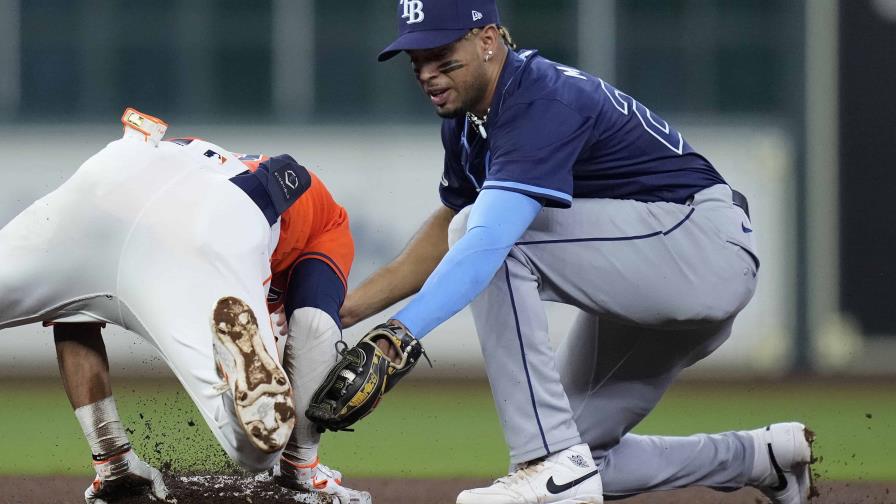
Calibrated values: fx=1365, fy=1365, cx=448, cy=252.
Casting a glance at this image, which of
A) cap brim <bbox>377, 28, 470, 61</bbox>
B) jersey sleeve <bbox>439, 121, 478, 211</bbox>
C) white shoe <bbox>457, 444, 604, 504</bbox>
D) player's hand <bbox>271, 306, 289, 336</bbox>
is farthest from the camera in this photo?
player's hand <bbox>271, 306, 289, 336</bbox>

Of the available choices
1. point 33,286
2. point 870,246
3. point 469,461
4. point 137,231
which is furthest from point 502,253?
point 870,246

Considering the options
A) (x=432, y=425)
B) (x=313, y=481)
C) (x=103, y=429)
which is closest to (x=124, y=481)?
(x=103, y=429)

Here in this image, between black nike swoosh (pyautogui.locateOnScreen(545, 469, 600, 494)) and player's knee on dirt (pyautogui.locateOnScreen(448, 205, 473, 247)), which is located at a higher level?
player's knee on dirt (pyautogui.locateOnScreen(448, 205, 473, 247))

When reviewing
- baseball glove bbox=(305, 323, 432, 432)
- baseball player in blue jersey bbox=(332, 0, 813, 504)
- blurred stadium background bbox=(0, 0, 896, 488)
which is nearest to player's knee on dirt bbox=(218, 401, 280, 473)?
baseball glove bbox=(305, 323, 432, 432)

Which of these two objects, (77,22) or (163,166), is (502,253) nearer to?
(163,166)

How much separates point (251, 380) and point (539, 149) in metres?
0.83

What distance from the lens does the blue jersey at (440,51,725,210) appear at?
308cm

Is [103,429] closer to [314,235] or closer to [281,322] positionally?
[281,322]

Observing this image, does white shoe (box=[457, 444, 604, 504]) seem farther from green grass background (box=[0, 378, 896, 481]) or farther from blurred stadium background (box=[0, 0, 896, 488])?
blurred stadium background (box=[0, 0, 896, 488])

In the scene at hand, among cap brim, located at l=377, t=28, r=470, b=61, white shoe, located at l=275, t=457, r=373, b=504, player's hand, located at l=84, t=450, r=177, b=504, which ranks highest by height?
cap brim, located at l=377, t=28, r=470, b=61

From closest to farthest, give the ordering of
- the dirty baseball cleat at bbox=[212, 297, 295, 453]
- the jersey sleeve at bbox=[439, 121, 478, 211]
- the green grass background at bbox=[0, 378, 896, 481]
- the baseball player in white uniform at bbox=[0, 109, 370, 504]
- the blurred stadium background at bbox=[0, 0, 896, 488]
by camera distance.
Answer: the dirty baseball cleat at bbox=[212, 297, 295, 453], the baseball player in white uniform at bbox=[0, 109, 370, 504], the jersey sleeve at bbox=[439, 121, 478, 211], the green grass background at bbox=[0, 378, 896, 481], the blurred stadium background at bbox=[0, 0, 896, 488]

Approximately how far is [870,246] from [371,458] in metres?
4.20

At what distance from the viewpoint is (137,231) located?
3.10 metres

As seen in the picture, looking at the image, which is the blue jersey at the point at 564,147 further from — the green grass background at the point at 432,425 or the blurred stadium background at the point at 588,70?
the blurred stadium background at the point at 588,70
